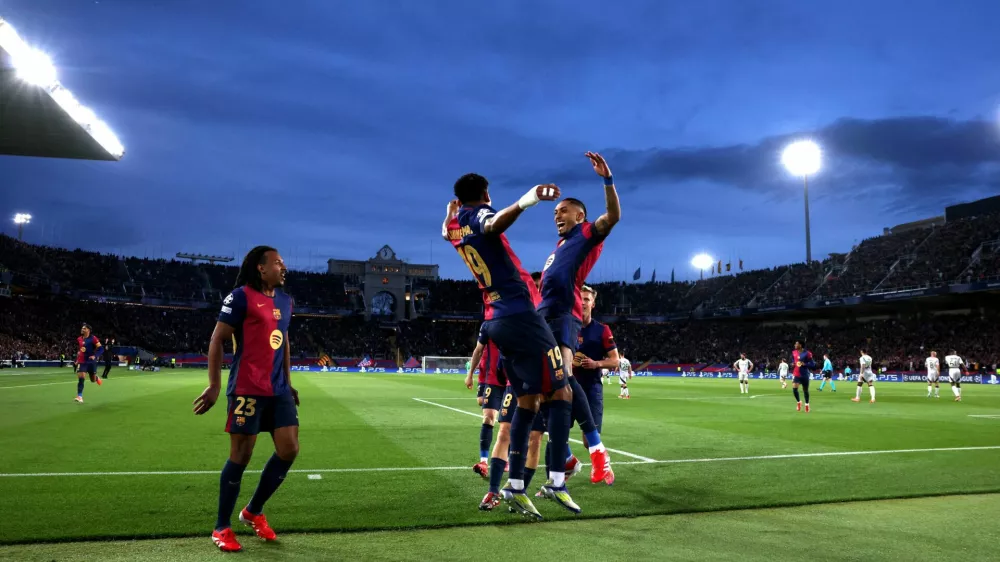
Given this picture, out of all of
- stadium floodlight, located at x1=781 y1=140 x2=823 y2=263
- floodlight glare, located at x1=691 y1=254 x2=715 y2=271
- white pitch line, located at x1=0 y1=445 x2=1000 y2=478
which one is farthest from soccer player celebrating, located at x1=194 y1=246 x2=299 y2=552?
floodlight glare, located at x1=691 y1=254 x2=715 y2=271

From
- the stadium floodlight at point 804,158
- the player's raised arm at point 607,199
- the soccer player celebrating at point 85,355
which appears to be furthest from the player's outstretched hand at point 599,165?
the stadium floodlight at point 804,158

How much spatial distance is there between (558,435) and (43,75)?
26110mm

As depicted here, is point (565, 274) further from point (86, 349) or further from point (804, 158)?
point (804, 158)

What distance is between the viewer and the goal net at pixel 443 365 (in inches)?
2376

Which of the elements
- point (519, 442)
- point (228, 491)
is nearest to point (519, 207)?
point (519, 442)

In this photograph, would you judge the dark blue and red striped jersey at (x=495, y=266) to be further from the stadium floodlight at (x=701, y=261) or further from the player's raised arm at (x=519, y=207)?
the stadium floodlight at (x=701, y=261)

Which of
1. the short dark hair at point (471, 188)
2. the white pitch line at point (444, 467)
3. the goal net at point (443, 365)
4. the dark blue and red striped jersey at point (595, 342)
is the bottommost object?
the goal net at point (443, 365)

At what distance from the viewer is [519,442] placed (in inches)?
223

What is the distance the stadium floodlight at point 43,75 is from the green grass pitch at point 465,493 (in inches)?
599

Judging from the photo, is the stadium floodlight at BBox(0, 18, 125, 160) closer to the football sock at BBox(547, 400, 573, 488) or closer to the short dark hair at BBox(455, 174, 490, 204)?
the short dark hair at BBox(455, 174, 490, 204)

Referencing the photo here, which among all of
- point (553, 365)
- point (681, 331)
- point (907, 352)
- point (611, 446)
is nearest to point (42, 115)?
point (611, 446)

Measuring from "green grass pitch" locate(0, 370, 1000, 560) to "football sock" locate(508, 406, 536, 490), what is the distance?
326mm

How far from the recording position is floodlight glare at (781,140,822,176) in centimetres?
5334

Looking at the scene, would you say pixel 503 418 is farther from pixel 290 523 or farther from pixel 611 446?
pixel 611 446
